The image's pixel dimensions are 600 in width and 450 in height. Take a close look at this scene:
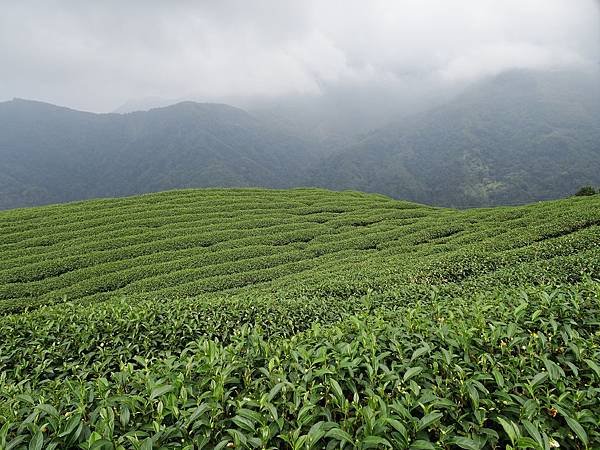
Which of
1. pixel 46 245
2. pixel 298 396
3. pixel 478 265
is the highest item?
pixel 298 396

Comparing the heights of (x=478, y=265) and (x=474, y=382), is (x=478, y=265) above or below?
below

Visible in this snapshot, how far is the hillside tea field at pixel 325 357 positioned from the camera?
8.52 ft

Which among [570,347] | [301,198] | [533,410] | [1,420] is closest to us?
[533,410]

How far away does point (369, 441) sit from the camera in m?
Result: 2.30

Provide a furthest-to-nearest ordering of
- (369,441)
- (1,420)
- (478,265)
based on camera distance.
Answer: (478,265), (1,420), (369,441)

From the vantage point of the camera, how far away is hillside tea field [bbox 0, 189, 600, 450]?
8.52 ft

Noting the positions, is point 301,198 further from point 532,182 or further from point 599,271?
point 532,182

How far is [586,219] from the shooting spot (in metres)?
17.4

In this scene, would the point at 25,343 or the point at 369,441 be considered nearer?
the point at 369,441

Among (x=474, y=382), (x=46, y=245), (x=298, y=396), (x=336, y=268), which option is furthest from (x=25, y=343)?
(x=46, y=245)

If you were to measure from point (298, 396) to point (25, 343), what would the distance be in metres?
6.01

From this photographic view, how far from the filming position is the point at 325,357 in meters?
3.40

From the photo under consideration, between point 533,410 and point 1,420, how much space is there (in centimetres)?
424

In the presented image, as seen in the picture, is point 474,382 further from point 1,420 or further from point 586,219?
point 586,219
